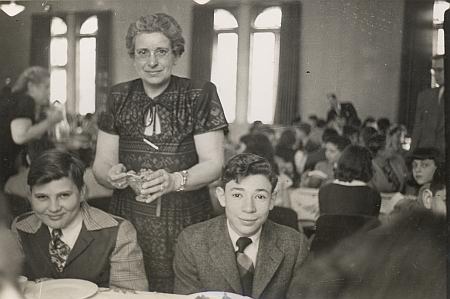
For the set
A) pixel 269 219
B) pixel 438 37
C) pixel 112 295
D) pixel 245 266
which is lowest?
pixel 112 295

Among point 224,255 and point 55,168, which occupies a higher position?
point 55,168

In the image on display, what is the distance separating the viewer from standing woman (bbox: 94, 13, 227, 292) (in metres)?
1.78

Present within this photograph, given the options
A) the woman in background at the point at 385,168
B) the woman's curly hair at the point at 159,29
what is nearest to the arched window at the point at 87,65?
the woman's curly hair at the point at 159,29

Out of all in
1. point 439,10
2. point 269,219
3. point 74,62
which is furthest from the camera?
point 74,62

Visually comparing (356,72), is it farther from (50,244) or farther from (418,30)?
(50,244)

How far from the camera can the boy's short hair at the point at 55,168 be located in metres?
1.85

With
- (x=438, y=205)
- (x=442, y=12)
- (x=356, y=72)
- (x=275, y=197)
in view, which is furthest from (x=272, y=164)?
(x=442, y=12)

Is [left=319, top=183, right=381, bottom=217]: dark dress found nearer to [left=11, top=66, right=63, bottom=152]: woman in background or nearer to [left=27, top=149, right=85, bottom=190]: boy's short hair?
[left=27, top=149, right=85, bottom=190]: boy's short hair

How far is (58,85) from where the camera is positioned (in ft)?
6.15

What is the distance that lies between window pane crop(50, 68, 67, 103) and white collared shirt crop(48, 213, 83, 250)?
0.40m

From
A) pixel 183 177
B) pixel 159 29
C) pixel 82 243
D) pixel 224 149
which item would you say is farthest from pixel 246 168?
pixel 82 243

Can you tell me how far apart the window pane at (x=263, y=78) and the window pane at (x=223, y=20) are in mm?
78

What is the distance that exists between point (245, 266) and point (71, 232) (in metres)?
0.58

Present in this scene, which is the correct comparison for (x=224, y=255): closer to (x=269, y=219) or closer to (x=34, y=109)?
(x=269, y=219)
